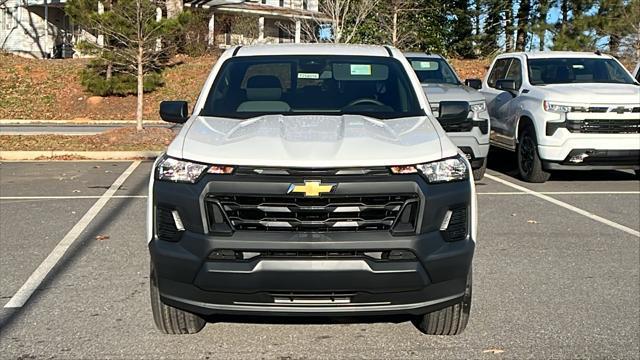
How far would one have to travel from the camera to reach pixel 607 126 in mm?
9383

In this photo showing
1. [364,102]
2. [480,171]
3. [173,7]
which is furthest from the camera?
[173,7]

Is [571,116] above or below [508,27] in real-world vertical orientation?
below

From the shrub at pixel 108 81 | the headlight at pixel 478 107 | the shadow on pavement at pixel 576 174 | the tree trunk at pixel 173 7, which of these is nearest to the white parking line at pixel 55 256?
the headlight at pixel 478 107

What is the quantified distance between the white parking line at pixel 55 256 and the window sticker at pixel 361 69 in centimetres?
286

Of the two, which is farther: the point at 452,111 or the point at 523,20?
the point at 523,20

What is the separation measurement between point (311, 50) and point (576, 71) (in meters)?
6.55

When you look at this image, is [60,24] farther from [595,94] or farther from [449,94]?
[595,94]

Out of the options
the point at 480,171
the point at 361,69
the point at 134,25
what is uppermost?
the point at 134,25

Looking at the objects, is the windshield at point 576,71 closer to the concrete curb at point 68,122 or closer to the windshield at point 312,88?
the windshield at point 312,88

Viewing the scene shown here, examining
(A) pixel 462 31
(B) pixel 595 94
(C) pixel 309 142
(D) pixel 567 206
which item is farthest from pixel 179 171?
(A) pixel 462 31

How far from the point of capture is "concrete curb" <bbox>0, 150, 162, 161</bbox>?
1228 centimetres

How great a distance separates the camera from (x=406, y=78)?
17.2 feet

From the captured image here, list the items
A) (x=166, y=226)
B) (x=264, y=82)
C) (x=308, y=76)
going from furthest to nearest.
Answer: (x=308, y=76) → (x=264, y=82) → (x=166, y=226)

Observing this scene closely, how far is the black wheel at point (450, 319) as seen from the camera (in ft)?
13.4
